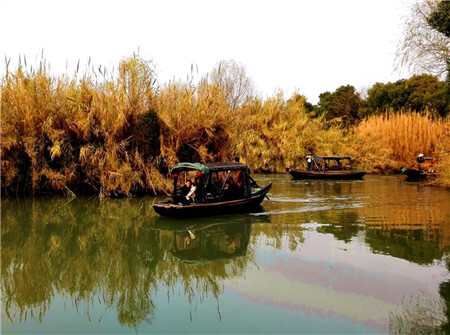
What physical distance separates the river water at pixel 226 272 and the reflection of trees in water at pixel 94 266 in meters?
0.02

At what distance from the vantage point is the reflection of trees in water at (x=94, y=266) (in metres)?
6.45

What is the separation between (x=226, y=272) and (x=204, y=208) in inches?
205

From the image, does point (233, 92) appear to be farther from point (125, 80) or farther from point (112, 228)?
point (112, 228)

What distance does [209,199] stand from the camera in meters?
13.7

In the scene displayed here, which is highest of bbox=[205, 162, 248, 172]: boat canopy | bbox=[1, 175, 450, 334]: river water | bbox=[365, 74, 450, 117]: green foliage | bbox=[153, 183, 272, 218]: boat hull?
bbox=[365, 74, 450, 117]: green foliage

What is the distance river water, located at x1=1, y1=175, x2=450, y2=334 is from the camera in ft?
18.5

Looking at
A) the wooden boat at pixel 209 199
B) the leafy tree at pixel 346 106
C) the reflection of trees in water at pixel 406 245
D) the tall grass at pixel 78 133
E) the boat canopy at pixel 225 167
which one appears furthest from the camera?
the leafy tree at pixel 346 106

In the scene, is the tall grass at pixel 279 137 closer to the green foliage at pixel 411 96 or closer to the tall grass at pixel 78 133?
the green foliage at pixel 411 96

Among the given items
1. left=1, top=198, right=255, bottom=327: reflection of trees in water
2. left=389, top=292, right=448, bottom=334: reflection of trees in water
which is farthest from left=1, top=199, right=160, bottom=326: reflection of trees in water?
left=389, top=292, right=448, bottom=334: reflection of trees in water

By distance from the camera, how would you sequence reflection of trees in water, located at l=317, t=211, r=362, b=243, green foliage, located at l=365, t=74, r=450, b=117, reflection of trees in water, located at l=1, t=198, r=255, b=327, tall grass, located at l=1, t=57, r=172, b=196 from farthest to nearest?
green foliage, located at l=365, t=74, r=450, b=117 < tall grass, located at l=1, t=57, r=172, b=196 < reflection of trees in water, located at l=317, t=211, r=362, b=243 < reflection of trees in water, located at l=1, t=198, r=255, b=327

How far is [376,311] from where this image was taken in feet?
19.4

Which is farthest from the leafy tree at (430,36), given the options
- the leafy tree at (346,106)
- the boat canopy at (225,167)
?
the leafy tree at (346,106)

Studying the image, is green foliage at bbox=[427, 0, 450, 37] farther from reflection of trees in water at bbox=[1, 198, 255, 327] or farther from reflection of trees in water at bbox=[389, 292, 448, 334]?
reflection of trees in water at bbox=[389, 292, 448, 334]

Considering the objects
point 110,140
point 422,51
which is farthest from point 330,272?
point 422,51
